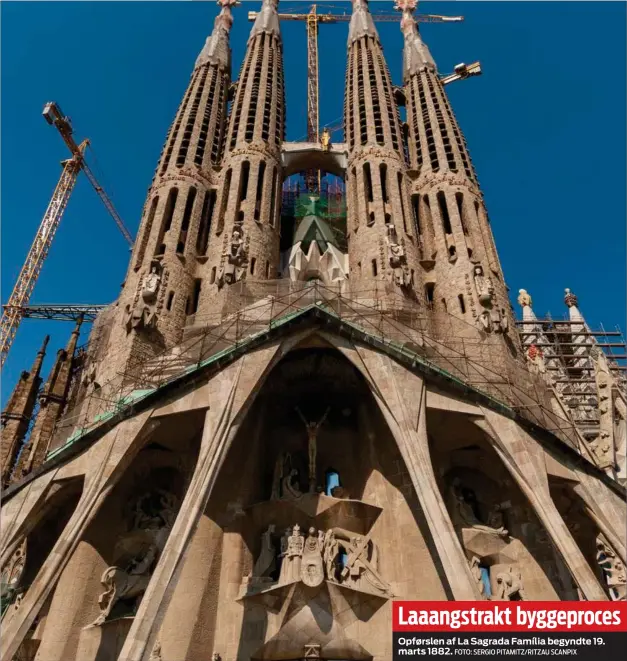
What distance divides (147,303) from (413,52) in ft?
68.8

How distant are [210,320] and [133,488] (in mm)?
5164

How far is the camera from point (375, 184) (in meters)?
23.5

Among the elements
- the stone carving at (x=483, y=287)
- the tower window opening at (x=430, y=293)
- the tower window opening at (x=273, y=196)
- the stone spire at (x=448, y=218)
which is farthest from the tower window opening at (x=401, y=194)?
the tower window opening at (x=273, y=196)

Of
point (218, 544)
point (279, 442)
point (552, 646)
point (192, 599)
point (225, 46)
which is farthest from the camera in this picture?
point (225, 46)

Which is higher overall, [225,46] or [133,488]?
[225,46]

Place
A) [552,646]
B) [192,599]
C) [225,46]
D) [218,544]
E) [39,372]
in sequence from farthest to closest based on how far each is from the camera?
[225,46]
[39,372]
[218,544]
[192,599]
[552,646]

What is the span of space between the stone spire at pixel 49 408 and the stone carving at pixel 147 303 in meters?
5.32

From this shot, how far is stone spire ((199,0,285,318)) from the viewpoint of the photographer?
2016 centimetres

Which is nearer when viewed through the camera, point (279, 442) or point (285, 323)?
point (285, 323)

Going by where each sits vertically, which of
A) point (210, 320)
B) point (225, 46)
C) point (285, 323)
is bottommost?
point (285, 323)

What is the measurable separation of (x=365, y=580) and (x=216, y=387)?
19.6 ft

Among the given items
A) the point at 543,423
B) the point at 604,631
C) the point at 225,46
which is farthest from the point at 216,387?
the point at 225,46

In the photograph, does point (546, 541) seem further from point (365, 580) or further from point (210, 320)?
point (210, 320)

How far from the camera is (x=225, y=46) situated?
1214 inches
